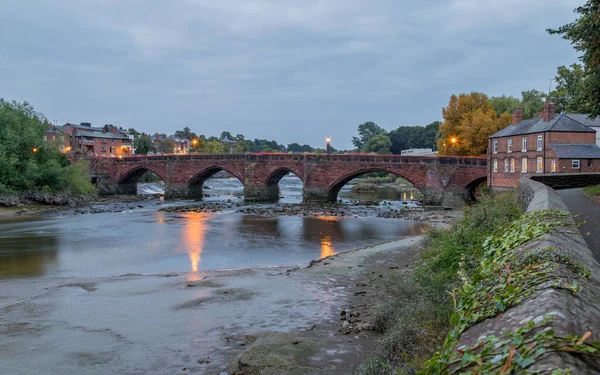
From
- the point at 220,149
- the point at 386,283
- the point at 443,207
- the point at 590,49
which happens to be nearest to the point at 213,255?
the point at 386,283

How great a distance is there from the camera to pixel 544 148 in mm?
44188

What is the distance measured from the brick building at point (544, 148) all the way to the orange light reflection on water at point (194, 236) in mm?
30032

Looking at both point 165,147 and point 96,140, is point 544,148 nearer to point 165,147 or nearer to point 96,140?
point 96,140

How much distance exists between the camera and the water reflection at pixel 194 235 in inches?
866

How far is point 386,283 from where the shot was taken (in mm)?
14828

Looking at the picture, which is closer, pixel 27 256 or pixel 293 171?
pixel 27 256

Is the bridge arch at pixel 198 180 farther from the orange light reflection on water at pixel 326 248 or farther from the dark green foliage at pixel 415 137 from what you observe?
the dark green foliage at pixel 415 137

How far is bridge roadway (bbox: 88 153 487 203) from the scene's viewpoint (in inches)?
2080

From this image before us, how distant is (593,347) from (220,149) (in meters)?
148

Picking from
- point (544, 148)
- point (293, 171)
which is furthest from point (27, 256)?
point (544, 148)

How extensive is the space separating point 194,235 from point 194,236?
0.47 m

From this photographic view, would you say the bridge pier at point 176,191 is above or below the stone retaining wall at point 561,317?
below

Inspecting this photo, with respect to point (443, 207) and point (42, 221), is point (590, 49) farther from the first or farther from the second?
point (42, 221)

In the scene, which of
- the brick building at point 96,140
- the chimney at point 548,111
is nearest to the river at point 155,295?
the chimney at point 548,111
